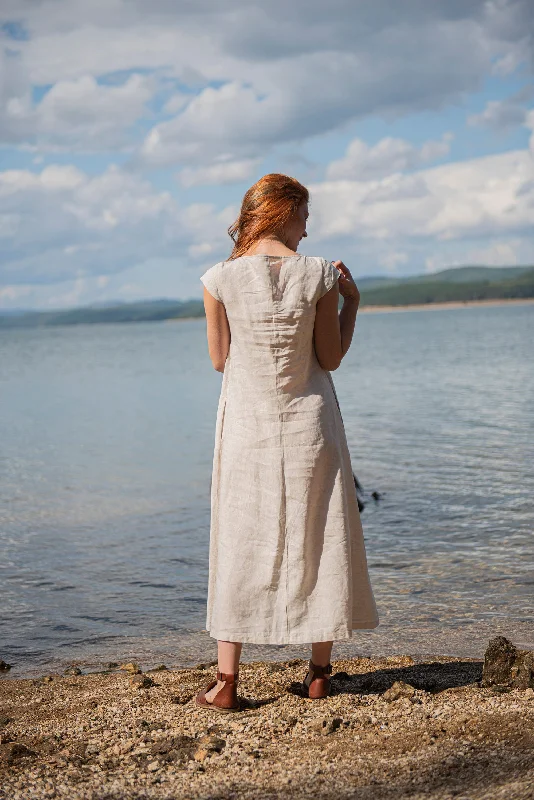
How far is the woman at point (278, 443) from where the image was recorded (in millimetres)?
4703

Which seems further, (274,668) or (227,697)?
(274,668)

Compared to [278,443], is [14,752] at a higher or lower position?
lower

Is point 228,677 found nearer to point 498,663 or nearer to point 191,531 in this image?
point 498,663

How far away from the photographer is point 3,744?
457 cm

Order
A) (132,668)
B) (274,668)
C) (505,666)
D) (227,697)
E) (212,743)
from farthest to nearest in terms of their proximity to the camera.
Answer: (132,668)
(274,668)
(505,666)
(227,697)
(212,743)

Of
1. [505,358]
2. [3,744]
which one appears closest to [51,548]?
[3,744]

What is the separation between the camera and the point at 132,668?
255 inches

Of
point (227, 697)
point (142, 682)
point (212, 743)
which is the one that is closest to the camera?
point (212, 743)

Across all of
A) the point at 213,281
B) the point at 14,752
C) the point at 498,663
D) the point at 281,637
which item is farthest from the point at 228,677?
the point at 213,281

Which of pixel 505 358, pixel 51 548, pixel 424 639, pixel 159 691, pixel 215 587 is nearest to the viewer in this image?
pixel 215 587

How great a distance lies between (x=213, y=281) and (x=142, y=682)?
252 centimetres

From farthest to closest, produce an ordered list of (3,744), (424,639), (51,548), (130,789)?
(51,548) → (424,639) → (3,744) → (130,789)

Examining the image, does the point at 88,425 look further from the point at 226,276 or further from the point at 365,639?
the point at 226,276

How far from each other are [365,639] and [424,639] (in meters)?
0.46
